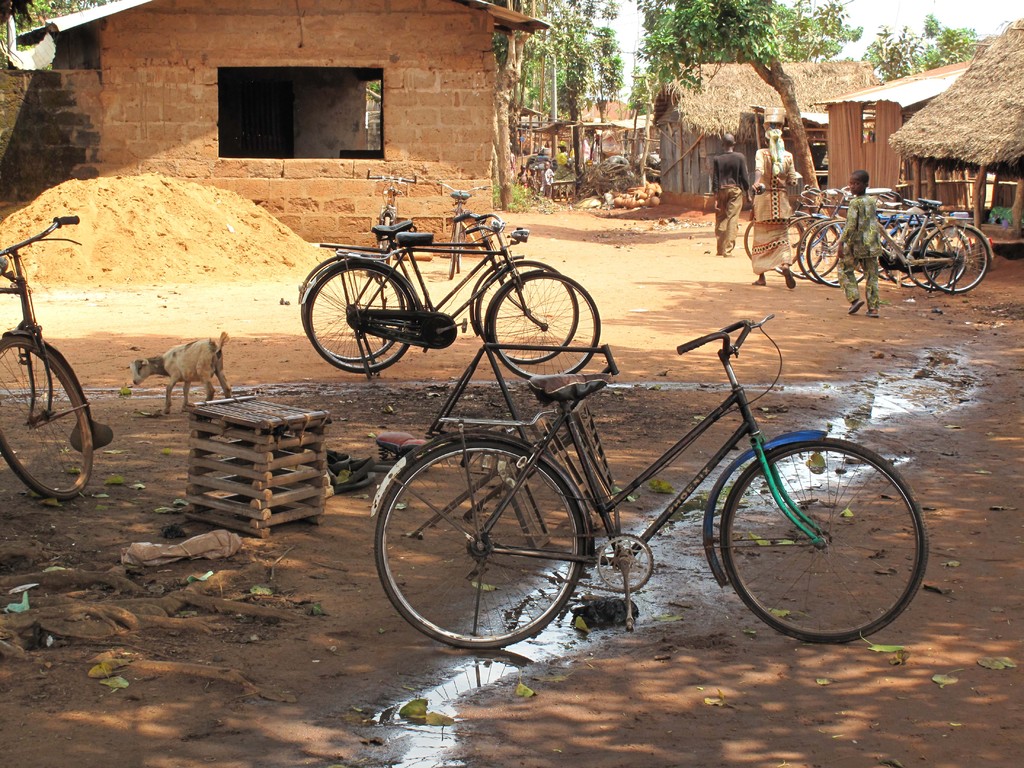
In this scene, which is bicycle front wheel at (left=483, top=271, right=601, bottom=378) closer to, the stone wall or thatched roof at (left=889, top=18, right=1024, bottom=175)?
thatched roof at (left=889, top=18, right=1024, bottom=175)

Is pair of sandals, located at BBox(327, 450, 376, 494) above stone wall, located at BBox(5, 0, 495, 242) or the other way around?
the other way around

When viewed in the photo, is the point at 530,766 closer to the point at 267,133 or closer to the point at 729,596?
the point at 729,596

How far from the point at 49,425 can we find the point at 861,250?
958cm

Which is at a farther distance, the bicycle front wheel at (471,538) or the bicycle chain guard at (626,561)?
the bicycle chain guard at (626,561)

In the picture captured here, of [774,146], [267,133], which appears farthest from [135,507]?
[267,133]

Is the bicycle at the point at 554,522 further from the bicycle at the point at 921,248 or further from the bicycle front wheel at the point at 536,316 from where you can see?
the bicycle at the point at 921,248

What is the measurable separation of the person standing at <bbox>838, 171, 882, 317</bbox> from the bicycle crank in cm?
625

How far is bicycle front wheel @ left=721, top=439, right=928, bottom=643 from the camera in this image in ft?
13.7

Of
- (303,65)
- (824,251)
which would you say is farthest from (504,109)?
(824,251)

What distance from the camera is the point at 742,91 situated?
33750 millimetres

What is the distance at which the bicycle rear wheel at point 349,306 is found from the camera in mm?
8688

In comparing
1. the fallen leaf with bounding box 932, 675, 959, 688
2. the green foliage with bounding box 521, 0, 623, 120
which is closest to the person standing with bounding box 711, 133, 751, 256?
the fallen leaf with bounding box 932, 675, 959, 688

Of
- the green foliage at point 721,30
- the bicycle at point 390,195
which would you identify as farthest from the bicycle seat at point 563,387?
the green foliage at point 721,30

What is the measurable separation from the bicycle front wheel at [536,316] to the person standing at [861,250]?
4908 mm
